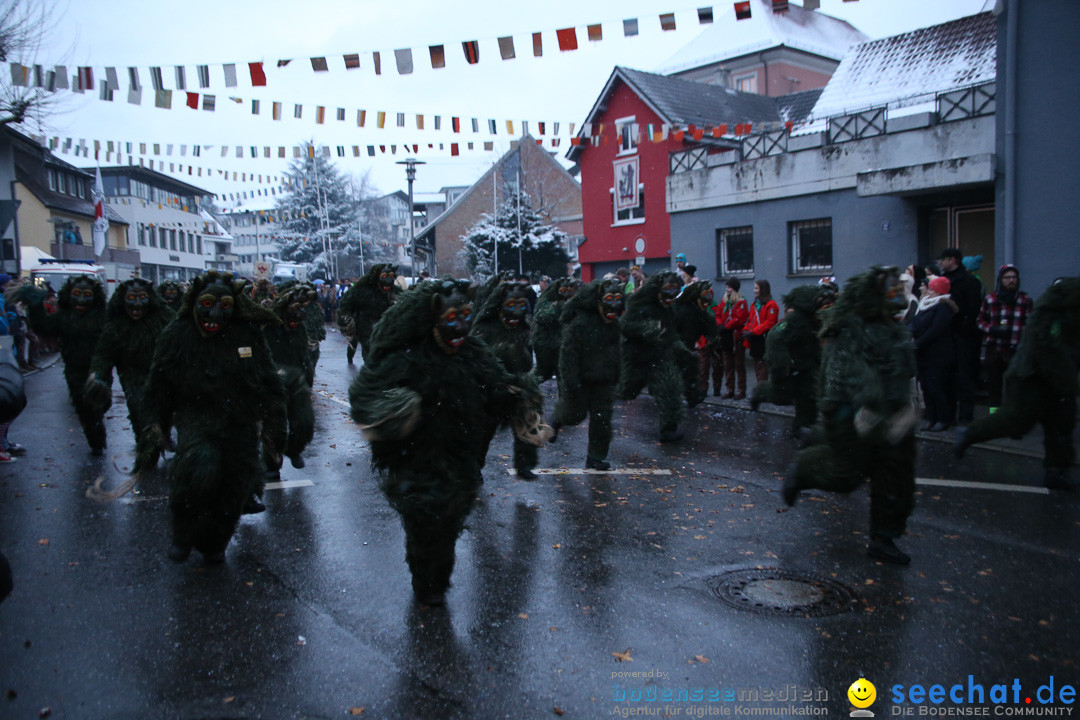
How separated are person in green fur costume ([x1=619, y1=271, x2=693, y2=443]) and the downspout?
604 cm

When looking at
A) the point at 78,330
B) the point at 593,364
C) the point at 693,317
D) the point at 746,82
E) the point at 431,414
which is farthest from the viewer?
the point at 746,82

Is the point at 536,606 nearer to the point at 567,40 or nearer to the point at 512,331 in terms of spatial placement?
the point at 512,331

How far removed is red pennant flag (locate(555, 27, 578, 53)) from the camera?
1241 centimetres

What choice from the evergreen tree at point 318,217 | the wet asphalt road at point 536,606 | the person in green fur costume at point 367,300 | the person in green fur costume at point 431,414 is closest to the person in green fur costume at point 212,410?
the wet asphalt road at point 536,606

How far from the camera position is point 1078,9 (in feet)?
41.9

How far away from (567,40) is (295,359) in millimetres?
6614

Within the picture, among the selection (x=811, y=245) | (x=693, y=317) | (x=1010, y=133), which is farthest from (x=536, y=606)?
(x=811, y=245)

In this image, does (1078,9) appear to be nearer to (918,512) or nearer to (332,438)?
(918,512)

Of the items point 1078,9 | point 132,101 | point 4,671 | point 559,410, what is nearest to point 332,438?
point 559,410

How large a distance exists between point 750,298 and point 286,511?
16.0 m

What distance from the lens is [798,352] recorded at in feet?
31.0

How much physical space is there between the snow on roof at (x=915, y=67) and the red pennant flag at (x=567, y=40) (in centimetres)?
1109

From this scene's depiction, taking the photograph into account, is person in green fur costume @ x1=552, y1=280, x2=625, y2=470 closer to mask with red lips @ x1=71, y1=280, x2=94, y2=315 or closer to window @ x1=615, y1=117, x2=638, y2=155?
mask with red lips @ x1=71, y1=280, x2=94, y2=315

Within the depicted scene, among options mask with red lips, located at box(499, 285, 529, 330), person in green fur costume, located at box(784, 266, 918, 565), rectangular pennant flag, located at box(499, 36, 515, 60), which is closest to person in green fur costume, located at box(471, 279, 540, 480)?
mask with red lips, located at box(499, 285, 529, 330)
